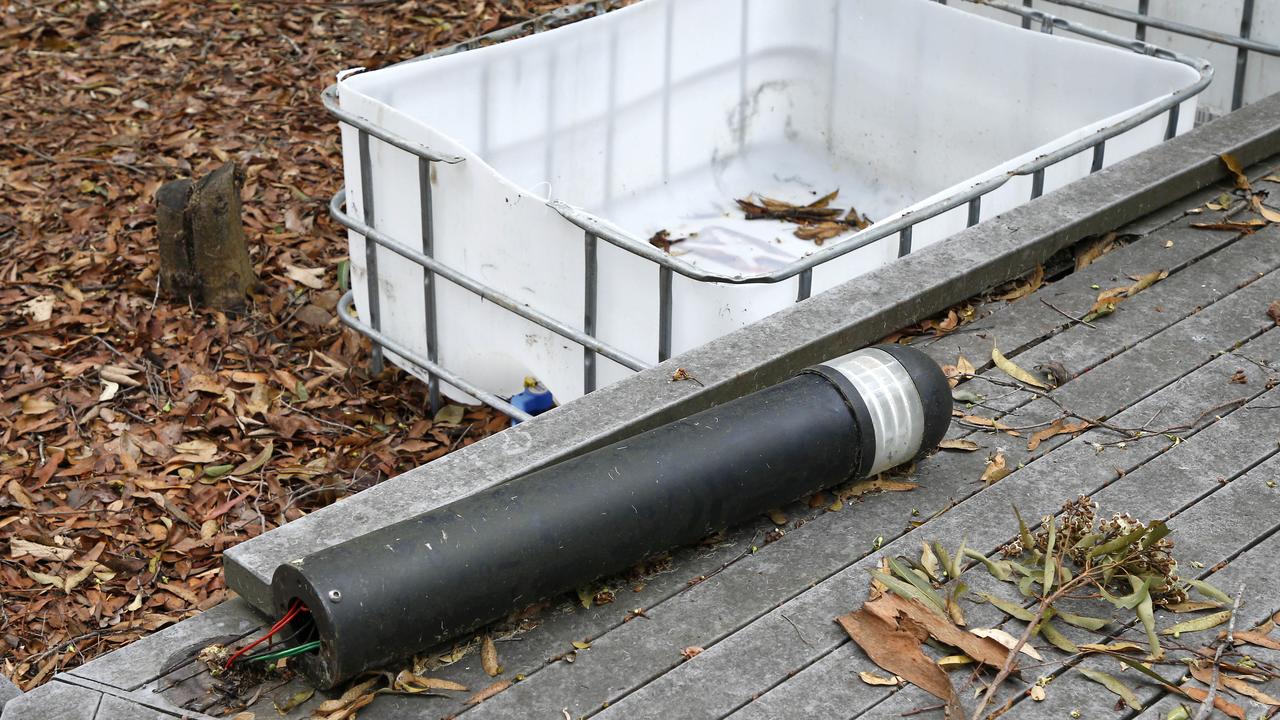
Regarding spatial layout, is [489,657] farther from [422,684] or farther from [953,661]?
[953,661]

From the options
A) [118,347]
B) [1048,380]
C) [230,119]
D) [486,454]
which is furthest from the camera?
[230,119]

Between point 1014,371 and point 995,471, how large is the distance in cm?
46

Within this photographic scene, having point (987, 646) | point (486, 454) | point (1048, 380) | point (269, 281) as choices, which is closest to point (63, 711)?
point (486, 454)

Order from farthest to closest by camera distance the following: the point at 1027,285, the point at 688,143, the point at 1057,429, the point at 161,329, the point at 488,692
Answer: the point at 688,143, the point at 161,329, the point at 1027,285, the point at 1057,429, the point at 488,692

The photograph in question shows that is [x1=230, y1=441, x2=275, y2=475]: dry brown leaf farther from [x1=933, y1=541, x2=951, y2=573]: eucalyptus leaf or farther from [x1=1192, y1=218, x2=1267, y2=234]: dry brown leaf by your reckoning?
[x1=1192, y1=218, x2=1267, y2=234]: dry brown leaf

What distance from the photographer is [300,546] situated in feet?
8.95

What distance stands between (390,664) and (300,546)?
323 millimetres

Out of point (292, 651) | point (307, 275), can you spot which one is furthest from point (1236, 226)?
point (307, 275)

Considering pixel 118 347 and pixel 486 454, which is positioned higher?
pixel 486 454

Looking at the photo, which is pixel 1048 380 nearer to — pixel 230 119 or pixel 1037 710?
pixel 1037 710

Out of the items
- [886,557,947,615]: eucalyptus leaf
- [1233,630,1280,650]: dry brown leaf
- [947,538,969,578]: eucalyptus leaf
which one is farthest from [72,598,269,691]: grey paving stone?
[1233,630,1280,650]: dry brown leaf

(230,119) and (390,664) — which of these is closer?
(390,664)

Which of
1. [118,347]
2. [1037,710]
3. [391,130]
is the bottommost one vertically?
[118,347]

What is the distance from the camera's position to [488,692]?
2.51m
